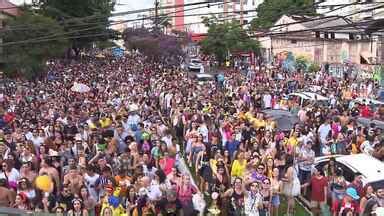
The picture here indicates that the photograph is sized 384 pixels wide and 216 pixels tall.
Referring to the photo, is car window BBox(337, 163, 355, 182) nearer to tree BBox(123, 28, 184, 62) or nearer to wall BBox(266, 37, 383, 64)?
wall BBox(266, 37, 383, 64)

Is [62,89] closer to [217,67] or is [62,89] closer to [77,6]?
[217,67]

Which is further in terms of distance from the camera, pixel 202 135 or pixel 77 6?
pixel 77 6

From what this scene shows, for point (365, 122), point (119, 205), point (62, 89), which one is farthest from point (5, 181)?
point (62, 89)

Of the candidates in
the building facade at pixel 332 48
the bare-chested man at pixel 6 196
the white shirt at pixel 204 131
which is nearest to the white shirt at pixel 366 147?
the white shirt at pixel 204 131

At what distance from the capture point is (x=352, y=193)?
35.8 ft

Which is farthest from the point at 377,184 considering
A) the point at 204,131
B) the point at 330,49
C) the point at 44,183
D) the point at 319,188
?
the point at 330,49

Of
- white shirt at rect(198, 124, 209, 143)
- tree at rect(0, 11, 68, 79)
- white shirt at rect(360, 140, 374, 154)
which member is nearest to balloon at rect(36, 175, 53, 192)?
white shirt at rect(198, 124, 209, 143)

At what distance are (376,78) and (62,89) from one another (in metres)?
18.6

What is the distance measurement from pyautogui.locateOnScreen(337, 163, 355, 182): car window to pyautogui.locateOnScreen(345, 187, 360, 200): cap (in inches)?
49.1

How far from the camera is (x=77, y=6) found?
2815 inches

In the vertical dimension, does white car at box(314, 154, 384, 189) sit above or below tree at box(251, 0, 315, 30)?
below

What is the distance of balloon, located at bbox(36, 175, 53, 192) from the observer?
1090 cm

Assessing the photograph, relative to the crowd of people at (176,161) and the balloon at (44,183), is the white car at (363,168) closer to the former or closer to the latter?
the crowd of people at (176,161)

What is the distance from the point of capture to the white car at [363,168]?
11.8 metres
